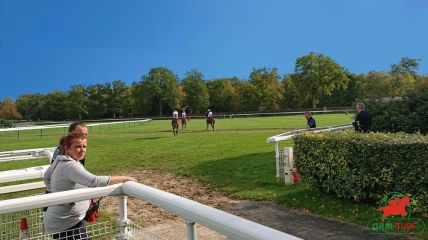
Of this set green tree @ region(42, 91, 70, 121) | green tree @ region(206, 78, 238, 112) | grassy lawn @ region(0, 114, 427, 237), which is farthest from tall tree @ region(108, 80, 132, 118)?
grassy lawn @ region(0, 114, 427, 237)

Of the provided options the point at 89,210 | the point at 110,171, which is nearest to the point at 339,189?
the point at 89,210

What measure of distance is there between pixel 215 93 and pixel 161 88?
1427cm

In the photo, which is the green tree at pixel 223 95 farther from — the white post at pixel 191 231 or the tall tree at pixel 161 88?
the white post at pixel 191 231

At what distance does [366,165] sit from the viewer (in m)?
6.81

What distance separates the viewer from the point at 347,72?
92.3 metres

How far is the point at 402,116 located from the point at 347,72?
85934 millimetres

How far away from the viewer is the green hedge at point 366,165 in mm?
6152

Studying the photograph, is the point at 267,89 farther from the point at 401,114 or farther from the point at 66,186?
the point at 66,186

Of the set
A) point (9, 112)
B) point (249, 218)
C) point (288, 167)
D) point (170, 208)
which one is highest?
point (9, 112)

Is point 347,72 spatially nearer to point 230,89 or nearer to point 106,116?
point 230,89

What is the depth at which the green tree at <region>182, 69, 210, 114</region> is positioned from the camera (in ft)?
321

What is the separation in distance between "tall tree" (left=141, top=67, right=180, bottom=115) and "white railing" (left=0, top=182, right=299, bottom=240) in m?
93.4

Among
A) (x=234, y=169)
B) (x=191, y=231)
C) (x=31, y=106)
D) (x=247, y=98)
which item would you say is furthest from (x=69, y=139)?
(x=31, y=106)

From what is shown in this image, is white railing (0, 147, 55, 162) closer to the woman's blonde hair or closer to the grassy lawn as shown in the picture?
the woman's blonde hair
